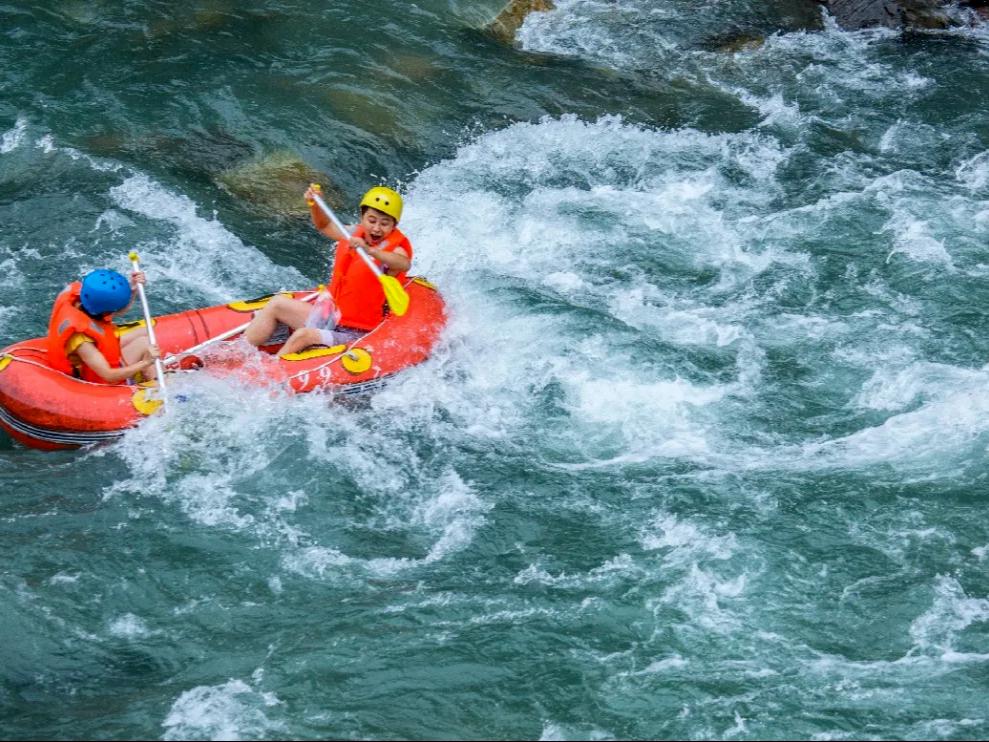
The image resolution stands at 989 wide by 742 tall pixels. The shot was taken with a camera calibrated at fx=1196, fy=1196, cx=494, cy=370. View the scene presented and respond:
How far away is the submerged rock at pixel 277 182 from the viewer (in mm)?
11008

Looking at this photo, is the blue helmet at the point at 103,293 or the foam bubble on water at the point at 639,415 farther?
the foam bubble on water at the point at 639,415

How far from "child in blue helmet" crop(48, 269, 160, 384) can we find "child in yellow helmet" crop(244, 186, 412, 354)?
0.95 meters

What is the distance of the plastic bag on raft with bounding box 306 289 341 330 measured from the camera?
348 inches

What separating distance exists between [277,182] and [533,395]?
3.86 m

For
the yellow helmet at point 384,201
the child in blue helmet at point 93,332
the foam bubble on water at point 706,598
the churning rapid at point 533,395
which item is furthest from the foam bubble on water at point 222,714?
the yellow helmet at point 384,201

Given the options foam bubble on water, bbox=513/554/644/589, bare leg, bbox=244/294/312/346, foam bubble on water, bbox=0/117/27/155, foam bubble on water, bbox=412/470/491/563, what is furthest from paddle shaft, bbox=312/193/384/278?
foam bubble on water, bbox=0/117/27/155

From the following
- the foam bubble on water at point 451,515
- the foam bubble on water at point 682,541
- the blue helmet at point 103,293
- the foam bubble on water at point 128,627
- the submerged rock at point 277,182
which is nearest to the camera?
the foam bubble on water at point 128,627

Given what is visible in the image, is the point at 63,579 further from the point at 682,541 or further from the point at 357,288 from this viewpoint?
the point at 682,541

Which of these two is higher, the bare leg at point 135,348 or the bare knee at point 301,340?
the bare knee at point 301,340

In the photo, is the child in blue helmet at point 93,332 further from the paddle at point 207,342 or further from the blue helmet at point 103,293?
the paddle at point 207,342

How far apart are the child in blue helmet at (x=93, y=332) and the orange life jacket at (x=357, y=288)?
4.69 feet

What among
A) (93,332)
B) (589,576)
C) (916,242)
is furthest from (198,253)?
(916,242)

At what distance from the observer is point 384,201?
8.69 m

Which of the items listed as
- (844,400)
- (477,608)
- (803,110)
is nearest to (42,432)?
(477,608)
